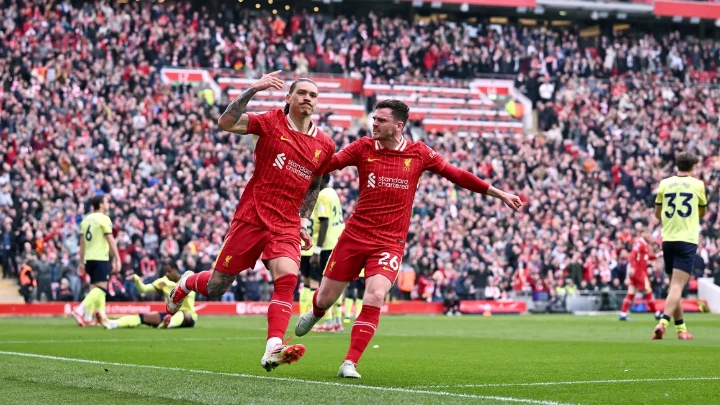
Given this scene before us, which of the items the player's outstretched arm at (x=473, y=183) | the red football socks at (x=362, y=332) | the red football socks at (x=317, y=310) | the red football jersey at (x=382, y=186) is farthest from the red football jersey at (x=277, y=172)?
the player's outstretched arm at (x=473, y=183)

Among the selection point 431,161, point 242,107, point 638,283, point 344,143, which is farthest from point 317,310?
point 344,143

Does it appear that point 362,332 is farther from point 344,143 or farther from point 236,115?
point 344,143

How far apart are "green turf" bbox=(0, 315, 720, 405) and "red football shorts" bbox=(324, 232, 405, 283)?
0.92 meters

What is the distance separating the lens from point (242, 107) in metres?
9.59

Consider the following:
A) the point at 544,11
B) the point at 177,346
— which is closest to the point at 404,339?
the point at 177,346

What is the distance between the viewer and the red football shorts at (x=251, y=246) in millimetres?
9922

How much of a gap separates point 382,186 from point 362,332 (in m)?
1.36

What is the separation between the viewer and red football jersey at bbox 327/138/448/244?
10.2 m

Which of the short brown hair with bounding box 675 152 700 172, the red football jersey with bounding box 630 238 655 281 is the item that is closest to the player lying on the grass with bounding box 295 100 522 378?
the short brown hair with bounding box 675 152 700 172

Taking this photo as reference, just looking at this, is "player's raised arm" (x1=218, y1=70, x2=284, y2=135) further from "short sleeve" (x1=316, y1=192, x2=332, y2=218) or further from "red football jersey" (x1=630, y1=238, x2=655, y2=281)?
"red football jersey" (x1=630, y1=238, x2=655, y2=281)

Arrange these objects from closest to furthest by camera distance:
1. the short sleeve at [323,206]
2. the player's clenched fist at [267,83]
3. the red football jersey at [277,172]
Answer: the player's clenched fist at [267,83]
the red football jersey at [277,172]
the short sleeve at [323,206]

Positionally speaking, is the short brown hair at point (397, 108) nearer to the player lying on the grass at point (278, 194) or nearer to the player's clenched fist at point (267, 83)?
the player lying on the grass at point (278, 194)

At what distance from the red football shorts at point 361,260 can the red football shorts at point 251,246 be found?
0.43m

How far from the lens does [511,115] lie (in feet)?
150
